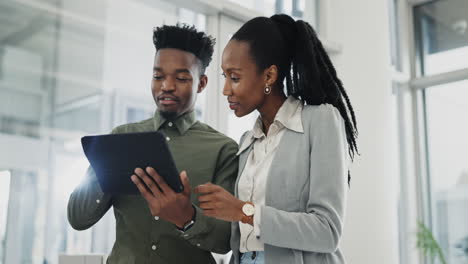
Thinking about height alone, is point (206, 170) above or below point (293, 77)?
below

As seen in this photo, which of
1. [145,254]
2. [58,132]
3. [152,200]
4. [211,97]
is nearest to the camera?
[152,200]

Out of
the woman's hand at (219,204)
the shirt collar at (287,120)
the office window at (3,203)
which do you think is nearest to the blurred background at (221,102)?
the office window at (3,203)

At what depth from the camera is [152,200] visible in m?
1.33

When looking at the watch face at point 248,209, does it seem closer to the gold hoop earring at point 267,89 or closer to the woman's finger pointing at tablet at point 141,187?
the woman's finger pointing at tablet at point 141,187

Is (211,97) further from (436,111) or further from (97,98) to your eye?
(436,111)

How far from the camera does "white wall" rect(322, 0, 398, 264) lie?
4090 mm

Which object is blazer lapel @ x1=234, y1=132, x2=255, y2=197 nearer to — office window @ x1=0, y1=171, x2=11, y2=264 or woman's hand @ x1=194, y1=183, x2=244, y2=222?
woman's hand @ x1=194, y1=183, x2=244, y2=222

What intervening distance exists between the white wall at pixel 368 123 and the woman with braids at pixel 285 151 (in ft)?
8.83

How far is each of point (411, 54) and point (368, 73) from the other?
3.90 ft

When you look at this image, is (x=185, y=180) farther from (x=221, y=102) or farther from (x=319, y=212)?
(x=221, y=102)

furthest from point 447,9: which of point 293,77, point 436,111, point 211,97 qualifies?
point 293,77

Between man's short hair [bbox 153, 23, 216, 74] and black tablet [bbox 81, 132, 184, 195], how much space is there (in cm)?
47

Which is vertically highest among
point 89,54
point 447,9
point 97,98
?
point 447,9

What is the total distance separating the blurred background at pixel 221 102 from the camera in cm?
258
